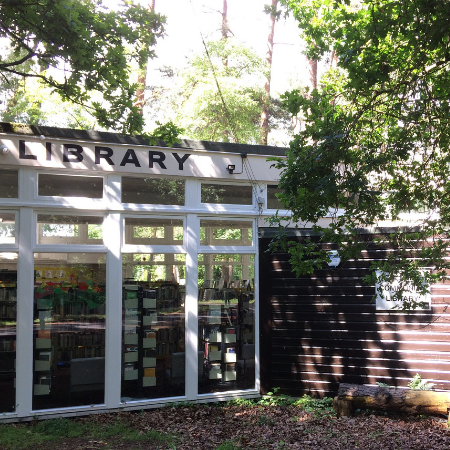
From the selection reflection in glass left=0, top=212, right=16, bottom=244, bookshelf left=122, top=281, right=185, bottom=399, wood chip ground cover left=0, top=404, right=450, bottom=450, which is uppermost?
reflection in glass left=0, top=212, right=16, bottom=244

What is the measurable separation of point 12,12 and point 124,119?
1.98 m

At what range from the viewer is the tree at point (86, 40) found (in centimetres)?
678

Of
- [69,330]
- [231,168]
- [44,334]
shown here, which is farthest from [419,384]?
[44,334]

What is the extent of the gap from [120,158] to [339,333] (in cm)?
397

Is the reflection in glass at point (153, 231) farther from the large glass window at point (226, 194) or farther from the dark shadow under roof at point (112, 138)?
the dark shadow under roof at point (112, 138)

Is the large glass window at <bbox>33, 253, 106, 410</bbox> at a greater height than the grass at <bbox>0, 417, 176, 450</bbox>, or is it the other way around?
the large glass window at <bbox>33, 253, 106, 410</bbox>

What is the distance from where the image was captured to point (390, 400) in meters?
6.67

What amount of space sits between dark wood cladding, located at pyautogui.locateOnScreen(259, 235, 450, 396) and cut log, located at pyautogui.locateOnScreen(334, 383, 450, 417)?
752 mm

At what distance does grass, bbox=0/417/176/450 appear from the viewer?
6.18m

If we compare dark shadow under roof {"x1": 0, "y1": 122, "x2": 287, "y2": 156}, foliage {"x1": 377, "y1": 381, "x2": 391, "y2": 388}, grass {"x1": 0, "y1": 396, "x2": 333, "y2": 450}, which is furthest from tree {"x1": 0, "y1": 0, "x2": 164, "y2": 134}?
foliage {"x1": 377, "y1": 381, "x2": 391, "y2": 388}

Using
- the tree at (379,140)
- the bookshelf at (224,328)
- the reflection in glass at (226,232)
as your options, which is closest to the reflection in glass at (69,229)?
the reflection in glass at (226,232)

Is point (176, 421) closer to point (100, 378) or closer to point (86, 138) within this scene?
point (100, 378)

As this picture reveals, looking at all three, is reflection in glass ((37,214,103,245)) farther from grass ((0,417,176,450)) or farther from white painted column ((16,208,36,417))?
grass ((0,417,176,450))

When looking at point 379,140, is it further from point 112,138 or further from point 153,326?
point 153,326
